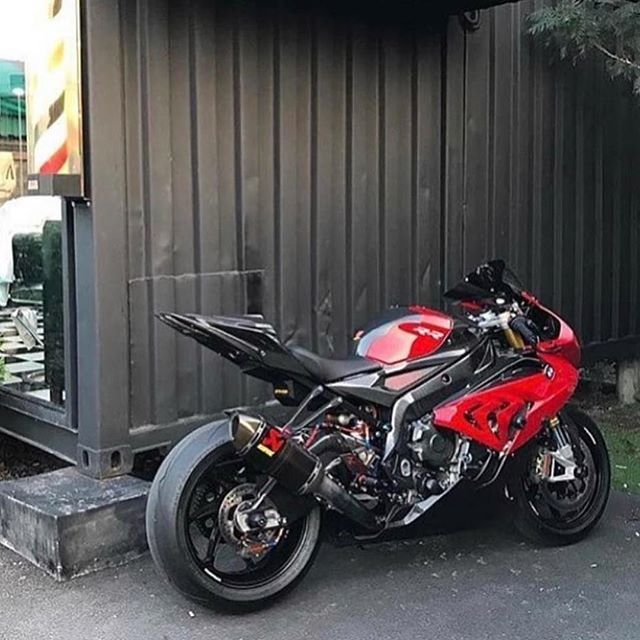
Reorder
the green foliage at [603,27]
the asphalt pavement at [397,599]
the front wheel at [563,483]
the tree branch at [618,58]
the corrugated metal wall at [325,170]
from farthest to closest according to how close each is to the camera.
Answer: the tree branch at [618,58] → the green foliage at [603,27] → the corrugated metal wall at [325,170] → the front wheel at [563,483] → the asphalt pavement at [397,599]

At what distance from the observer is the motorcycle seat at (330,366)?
3449mm

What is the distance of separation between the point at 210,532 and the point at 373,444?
70 cm

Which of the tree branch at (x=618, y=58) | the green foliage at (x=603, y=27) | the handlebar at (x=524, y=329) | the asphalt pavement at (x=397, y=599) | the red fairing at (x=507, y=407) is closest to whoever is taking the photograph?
the asphalt pavement at (x=397, y=599)

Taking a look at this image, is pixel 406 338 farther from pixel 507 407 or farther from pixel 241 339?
pixel 241 339

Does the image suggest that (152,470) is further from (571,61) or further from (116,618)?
(571,61)

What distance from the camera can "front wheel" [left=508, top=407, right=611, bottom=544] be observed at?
3.96 m

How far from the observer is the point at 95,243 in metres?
4.00

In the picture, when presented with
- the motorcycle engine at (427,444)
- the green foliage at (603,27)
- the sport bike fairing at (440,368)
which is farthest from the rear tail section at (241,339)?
the green foliage at (603,27)

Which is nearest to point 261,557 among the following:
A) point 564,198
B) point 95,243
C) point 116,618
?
point 116,618

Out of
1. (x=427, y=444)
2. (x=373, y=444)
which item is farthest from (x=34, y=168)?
(x=427, y=444)

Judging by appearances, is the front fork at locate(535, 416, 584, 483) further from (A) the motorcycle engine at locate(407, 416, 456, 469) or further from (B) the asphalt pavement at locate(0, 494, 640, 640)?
(A) the motorcycle engine at locate(407, 416, 456, 469)

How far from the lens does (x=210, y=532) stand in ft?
11.1

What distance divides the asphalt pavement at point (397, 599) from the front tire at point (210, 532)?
119 mm

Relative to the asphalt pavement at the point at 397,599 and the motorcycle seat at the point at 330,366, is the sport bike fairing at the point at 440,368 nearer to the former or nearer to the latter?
the motorcycle seat at the point at 330,366
